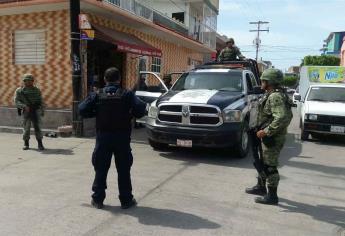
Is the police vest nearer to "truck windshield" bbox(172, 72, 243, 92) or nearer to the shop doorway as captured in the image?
"truck windshield" bbox(172, 72, 243, 92)

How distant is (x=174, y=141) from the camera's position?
28.0 feet

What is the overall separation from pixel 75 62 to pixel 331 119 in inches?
273

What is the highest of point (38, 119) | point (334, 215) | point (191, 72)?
point (191, 72)

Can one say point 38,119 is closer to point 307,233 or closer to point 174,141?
point 174,141

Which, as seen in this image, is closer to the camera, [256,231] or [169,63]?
[256,231]

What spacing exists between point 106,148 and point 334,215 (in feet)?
9.98

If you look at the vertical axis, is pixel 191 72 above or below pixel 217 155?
above

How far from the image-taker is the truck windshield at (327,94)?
41.3 ft

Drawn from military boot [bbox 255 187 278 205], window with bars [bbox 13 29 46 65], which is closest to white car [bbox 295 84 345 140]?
military boot [bbox 255 187 278 205]

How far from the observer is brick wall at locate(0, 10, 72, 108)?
1339 centimetres

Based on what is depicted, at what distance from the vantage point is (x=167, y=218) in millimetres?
5051

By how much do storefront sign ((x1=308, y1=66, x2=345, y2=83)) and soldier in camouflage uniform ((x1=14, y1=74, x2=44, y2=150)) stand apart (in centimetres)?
1683

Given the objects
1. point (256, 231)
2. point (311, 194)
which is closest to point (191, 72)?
point (311, 194)

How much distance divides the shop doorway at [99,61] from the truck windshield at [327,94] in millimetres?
6328
